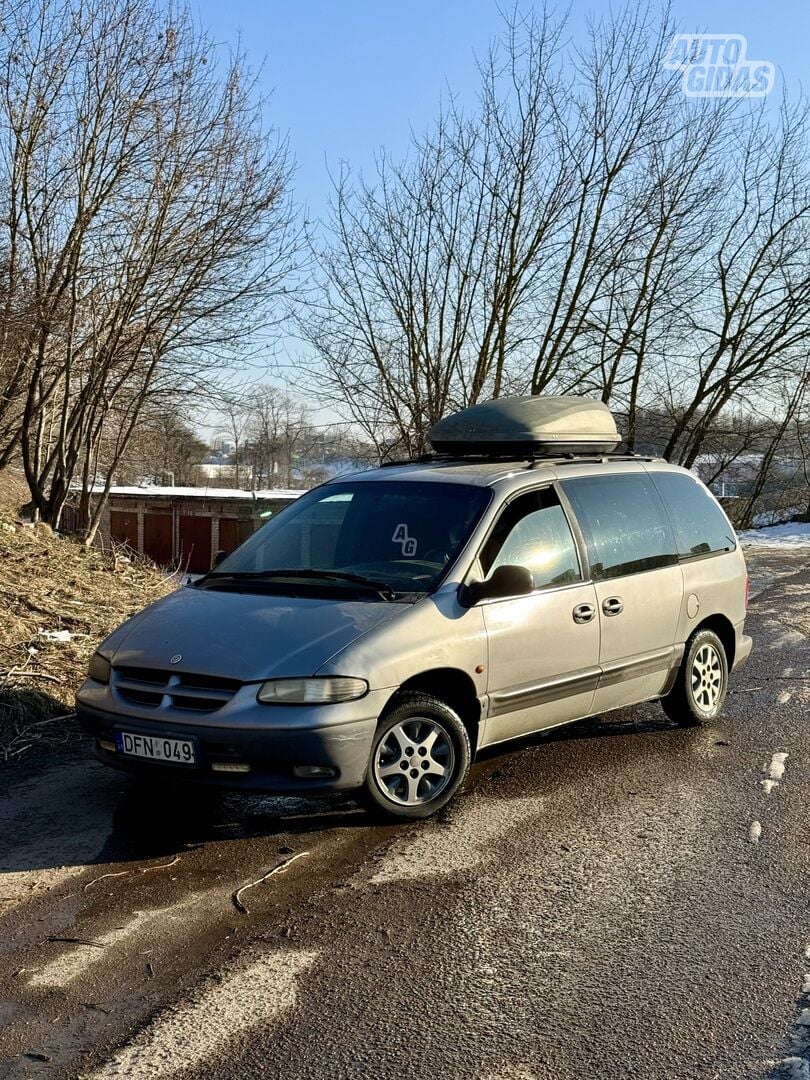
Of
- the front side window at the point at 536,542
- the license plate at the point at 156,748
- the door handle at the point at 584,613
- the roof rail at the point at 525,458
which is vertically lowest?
the license plate at the point at 156,748

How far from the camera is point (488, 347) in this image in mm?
18922

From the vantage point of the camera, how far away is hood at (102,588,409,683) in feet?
16.5

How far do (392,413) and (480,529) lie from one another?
528 inches

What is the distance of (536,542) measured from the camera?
6250 mm

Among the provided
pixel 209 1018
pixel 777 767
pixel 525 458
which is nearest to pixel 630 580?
pixel 525 458

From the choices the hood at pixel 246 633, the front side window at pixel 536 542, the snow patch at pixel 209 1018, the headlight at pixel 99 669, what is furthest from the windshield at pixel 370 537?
the snow patch at pixel 209 1018

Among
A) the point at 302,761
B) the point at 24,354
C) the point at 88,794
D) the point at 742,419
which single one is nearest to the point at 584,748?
the point at 302,761

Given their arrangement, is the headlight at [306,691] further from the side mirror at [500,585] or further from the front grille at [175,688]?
the side mirror at [500,585]

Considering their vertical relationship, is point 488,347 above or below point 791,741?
above

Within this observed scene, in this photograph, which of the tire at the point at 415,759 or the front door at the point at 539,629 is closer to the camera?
the tire at the point at 415,759

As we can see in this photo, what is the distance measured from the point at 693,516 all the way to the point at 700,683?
3.73 ft

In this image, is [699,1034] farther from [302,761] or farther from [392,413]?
[392,413]

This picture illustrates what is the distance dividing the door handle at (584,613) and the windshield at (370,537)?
0.81 metres

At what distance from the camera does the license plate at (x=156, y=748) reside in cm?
495
